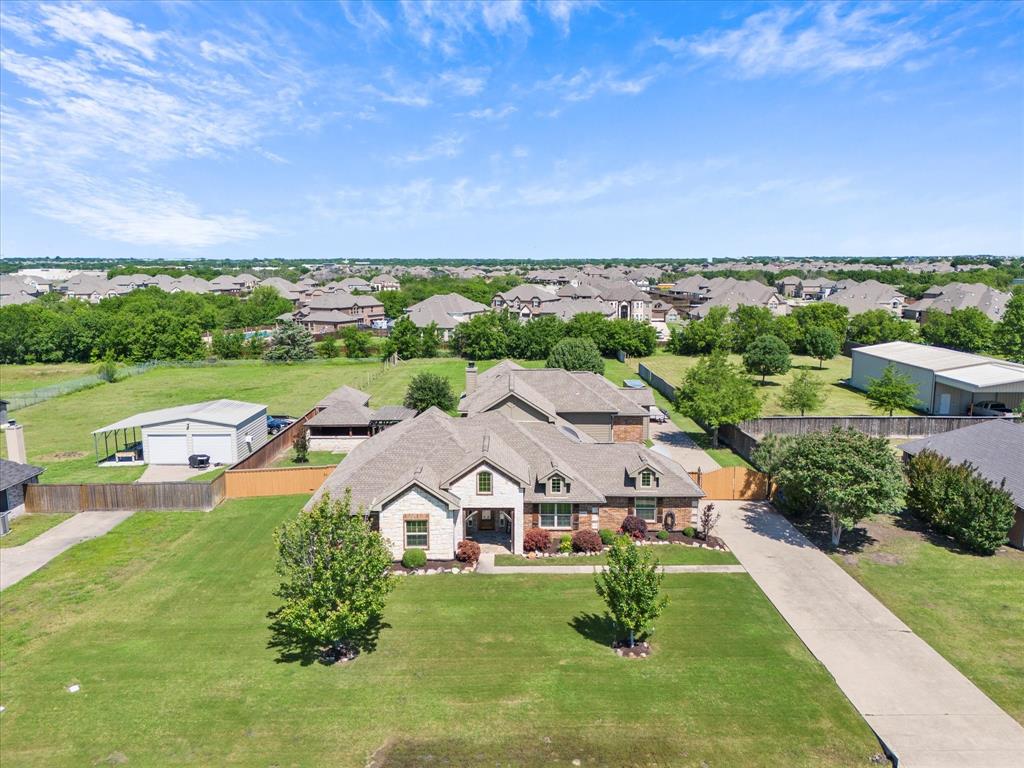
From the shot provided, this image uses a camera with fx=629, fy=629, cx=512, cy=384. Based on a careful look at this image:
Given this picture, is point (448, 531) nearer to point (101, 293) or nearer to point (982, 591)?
point (982, 591)

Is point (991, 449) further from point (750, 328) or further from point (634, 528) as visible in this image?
point (750, 328)

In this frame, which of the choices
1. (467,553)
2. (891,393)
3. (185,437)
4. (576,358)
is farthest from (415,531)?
(891,393)

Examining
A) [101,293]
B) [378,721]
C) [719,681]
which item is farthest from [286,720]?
[101,293]

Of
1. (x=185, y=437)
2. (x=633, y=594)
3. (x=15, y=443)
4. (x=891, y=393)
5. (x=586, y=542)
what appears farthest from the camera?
(x=891, y=393)

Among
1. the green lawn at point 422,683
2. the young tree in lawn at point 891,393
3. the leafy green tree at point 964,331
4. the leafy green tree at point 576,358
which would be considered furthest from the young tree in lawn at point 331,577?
the leafy green tree at point 964,331

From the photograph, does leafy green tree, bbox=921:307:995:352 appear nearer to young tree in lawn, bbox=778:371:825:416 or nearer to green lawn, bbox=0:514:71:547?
young tree in lawn, bbox=778:371:825:416

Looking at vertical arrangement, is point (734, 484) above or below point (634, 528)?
above

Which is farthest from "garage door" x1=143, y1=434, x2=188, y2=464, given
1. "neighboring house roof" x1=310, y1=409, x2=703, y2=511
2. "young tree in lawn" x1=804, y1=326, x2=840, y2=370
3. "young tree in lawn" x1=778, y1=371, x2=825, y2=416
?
"young tree in lawn" x1=804, y1=326, x2=840, y2=370

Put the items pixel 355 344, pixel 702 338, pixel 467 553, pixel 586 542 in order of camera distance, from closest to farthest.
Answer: pixel 467 553, pixel 586 542, pixel 702 338, pixel 355 344
